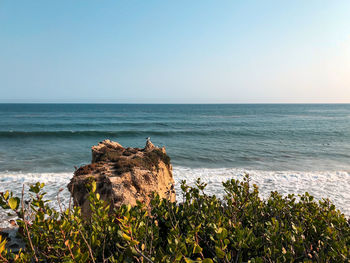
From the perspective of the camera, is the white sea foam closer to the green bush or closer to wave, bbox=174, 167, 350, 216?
wave, bbox=174, 167, 350, 216

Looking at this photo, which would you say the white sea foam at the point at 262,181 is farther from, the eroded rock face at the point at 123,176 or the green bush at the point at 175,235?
the green bush at the point at 175,235

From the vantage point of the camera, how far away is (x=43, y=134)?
89.6ft

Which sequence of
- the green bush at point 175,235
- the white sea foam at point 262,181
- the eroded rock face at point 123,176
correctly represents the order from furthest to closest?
the white sea foam at point 262,181
the eroded rock face at point 123,176
the green bush at point 175,235

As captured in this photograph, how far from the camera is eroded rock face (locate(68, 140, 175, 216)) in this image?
5035 millimetres

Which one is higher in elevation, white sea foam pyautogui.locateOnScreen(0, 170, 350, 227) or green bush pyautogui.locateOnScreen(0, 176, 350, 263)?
green bush pyautogui.locateOnScreen(0, 176, 350, 263)

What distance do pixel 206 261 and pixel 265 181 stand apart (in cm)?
1151

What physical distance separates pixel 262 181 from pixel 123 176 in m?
8.98

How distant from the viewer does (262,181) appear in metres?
11.7

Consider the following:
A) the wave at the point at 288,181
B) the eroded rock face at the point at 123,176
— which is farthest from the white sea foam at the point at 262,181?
the eroded rock face at the point at 123,176

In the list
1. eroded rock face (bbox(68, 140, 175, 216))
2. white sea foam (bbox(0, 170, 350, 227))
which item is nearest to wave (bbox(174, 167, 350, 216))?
white sea foam (bbox(0, 170, 350, 227))

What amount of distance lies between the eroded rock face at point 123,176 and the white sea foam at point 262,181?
3.76 metres

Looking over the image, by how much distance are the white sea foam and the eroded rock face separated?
3.76 m

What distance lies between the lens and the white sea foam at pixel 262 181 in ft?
32.5

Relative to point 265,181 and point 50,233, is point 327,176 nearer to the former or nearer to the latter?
point 265,181
